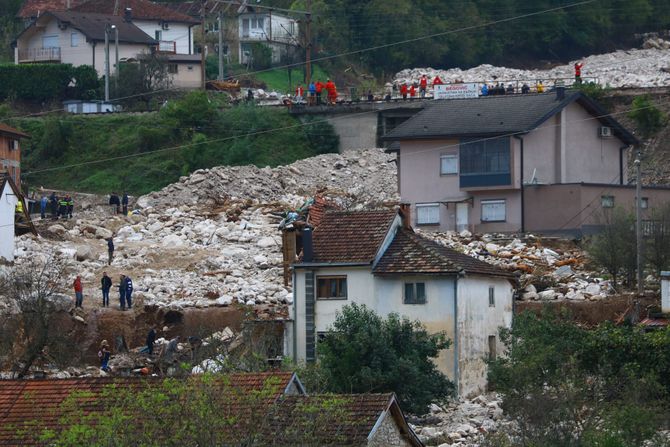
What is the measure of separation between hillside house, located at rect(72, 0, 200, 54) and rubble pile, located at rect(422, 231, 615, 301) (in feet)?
130

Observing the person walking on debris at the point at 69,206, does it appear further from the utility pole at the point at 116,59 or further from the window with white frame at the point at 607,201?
the utility pole at the point at 116,59

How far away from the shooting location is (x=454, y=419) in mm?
41031

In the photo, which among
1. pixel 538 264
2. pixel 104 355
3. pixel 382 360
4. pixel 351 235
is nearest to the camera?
pixel 382 360

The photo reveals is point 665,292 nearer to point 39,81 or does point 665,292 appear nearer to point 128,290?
point 128,290

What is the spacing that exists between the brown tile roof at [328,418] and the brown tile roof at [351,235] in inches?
651

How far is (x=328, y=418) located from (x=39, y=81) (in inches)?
2486

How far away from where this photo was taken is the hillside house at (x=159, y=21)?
100375 millimetres

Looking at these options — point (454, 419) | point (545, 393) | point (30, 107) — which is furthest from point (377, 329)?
point (30, 107)

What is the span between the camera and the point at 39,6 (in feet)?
357

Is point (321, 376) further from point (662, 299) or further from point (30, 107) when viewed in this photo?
point (30, 107)

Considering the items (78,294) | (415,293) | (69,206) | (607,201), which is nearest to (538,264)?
(607,201)

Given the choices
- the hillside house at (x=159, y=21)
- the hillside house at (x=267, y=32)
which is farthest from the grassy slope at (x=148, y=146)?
the hillside house at (x=267, y=32)

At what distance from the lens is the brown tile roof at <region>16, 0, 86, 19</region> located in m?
107

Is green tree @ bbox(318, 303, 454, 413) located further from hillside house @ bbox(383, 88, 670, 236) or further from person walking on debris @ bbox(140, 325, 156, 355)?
hillside house @ bbox(383, 88, 670, 236)
